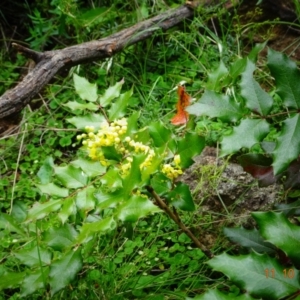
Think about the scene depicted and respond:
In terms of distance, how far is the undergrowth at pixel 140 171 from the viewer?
123 centimetres

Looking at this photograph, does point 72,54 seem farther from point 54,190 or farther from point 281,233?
point 281,233

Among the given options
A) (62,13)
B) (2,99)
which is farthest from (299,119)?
(62,13)

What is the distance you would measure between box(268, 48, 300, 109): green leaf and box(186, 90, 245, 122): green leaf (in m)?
0.12

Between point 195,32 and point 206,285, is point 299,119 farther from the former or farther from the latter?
point 195,32

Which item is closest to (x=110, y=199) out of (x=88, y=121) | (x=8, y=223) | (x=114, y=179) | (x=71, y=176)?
(x=114, y=179)

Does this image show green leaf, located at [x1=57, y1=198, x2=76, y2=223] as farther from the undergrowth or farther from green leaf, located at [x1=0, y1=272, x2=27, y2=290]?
green leaf, located at [x1=0, y1=272, x2=27, y2=290]

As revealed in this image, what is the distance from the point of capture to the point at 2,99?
1.98m

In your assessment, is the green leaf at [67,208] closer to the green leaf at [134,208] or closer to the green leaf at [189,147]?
the green leaf at [134,208]

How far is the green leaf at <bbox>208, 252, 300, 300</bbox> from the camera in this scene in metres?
1.17

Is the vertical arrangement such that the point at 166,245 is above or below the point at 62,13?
below

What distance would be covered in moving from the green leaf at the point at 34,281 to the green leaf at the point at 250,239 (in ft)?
1.67

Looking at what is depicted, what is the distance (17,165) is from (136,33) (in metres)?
0.84

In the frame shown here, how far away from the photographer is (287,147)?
1291 millimetres

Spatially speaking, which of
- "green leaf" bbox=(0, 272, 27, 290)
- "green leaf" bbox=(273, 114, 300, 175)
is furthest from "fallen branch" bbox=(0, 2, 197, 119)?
"green leaf" bbox=(273, 114, 300, 175)
